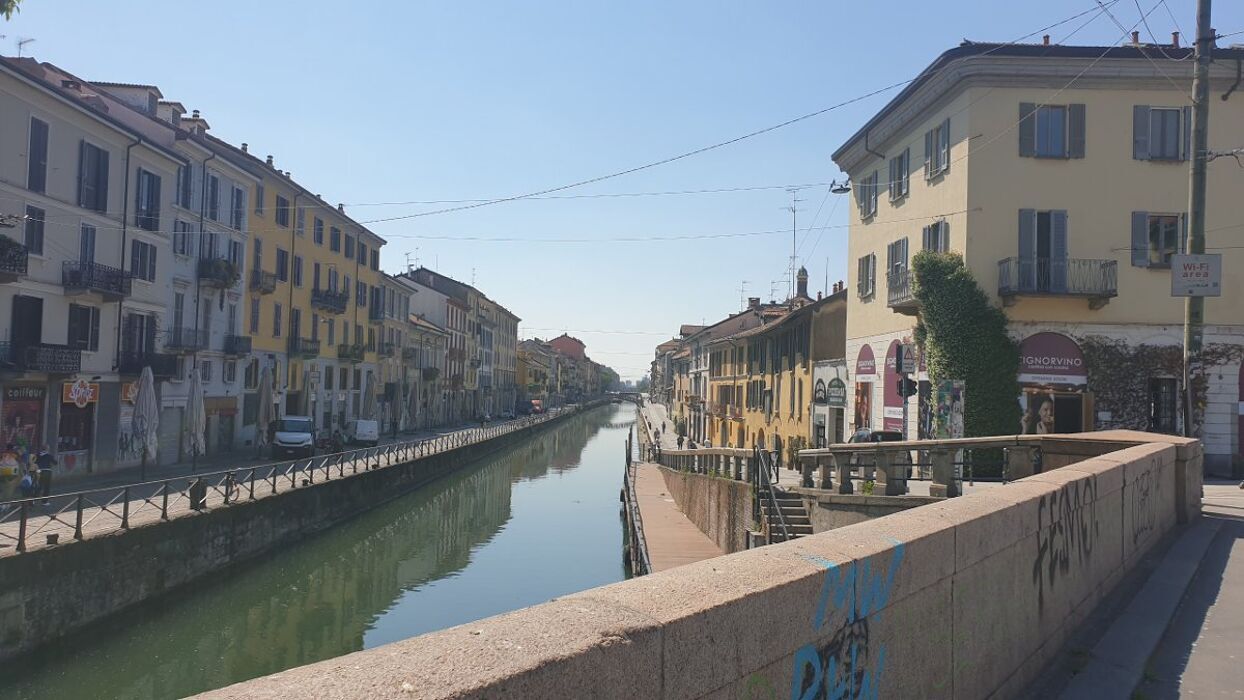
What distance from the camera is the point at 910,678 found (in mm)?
3783

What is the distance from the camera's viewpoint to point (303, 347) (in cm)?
4394

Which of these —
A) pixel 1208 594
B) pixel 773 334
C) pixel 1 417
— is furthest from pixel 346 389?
pixel 1208 594

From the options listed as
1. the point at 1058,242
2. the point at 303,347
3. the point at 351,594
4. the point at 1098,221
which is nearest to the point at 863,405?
the point at 1058,242

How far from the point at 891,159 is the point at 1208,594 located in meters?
21.7

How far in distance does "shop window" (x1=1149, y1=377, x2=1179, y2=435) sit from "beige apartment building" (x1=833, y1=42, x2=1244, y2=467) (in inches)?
1.3

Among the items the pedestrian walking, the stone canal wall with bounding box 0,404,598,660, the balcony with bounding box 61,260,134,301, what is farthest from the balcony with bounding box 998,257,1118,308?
the balcony with bounding box 61,260,134,301

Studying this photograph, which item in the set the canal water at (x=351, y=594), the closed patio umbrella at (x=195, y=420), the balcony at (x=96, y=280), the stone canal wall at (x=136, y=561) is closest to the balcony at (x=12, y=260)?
the balcony at (x=96, y=280)

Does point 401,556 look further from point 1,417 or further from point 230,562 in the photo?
point 1,417

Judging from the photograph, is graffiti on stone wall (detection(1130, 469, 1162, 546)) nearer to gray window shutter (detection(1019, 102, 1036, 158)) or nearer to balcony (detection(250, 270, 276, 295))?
gray window shutter (detection(1019, 102, 1036, 158))

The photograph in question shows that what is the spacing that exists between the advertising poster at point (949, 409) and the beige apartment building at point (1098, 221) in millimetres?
1371

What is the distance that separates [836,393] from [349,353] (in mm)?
29766

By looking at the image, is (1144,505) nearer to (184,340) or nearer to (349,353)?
(184,340)

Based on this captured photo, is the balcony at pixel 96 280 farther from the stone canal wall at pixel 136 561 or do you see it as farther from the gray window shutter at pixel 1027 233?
the gray window shutter at pixel 1027 233

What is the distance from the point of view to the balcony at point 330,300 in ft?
151
